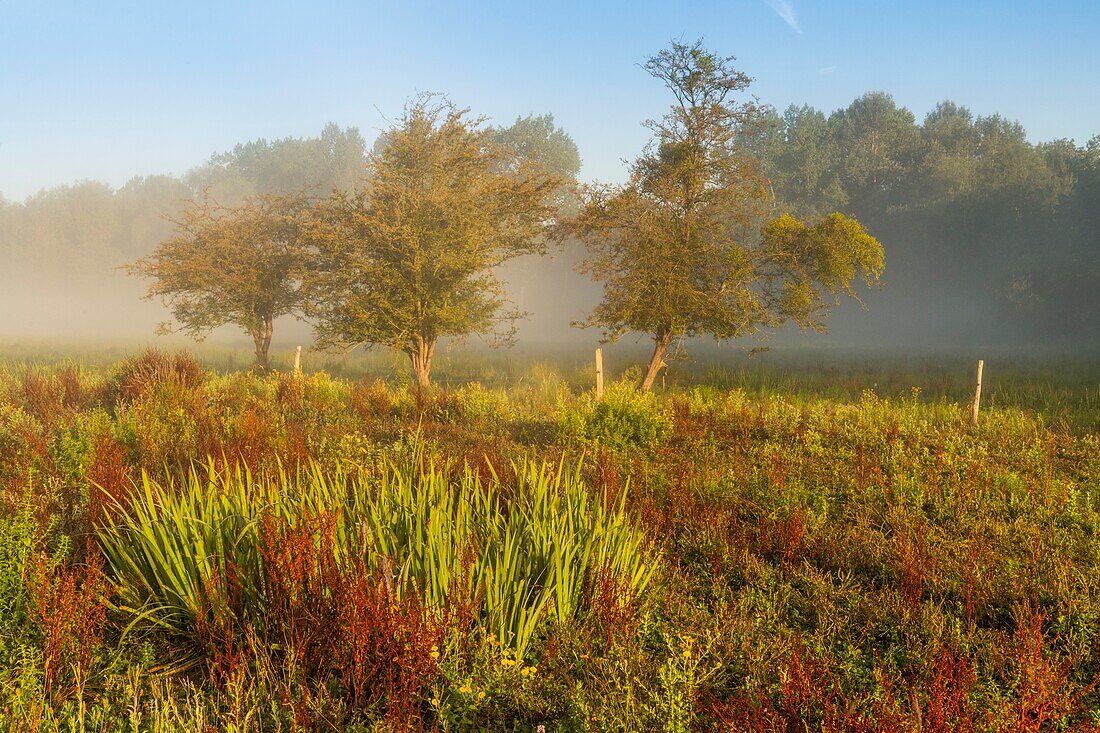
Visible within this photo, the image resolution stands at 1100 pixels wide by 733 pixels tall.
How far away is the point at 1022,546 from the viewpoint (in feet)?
17.9

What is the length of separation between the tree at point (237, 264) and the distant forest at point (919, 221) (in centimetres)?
1000

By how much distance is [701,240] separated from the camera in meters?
14.2

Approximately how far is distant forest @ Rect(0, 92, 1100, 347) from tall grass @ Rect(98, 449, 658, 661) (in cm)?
2289

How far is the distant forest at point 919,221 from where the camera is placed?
40.8 meters

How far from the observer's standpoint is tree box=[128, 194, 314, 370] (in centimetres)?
1952

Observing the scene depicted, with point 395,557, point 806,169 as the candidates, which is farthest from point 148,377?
point 806,169

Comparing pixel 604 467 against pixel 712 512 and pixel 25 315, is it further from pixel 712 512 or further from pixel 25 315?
pixel 25 315

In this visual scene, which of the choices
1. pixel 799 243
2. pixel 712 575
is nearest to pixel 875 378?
pixel 799 243

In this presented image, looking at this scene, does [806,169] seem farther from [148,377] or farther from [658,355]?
[148,377]

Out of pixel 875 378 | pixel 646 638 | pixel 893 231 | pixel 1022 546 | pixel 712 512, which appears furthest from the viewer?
pixel 893 231

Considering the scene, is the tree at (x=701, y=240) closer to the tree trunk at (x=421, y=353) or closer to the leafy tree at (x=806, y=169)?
the tree trunk at (x=421, y=353)

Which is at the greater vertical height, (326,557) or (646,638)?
(326,557)

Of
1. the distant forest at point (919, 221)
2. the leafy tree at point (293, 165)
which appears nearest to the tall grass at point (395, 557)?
the distant forest at point (919, 221)

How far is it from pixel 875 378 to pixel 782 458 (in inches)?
461
